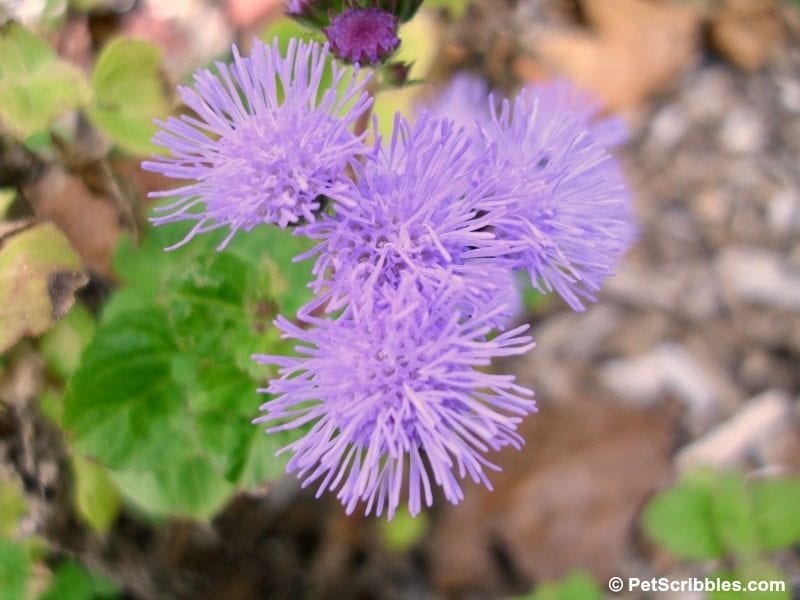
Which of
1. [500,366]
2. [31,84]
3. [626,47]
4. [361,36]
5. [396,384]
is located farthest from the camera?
[626,47]

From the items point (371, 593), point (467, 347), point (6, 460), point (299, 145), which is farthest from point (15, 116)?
point (371, 593)

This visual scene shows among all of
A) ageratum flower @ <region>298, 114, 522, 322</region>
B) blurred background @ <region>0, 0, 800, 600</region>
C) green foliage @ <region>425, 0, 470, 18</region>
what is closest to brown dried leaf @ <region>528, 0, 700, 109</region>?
blurred background @ <region>0, 0, 800, 600</region>

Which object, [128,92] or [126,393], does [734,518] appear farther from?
[128,92]

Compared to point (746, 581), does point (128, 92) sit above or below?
above

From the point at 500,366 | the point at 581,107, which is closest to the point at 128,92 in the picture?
the point at 581,107

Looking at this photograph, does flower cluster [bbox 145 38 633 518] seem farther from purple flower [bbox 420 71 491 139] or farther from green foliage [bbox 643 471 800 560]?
green foliage [bbox 643 471 800 560]

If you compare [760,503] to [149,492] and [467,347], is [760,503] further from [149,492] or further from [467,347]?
[149,492]

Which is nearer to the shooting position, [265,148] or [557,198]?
[265,148]

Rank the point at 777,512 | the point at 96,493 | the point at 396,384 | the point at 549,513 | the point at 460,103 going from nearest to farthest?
the point at 396,384
the point at 96,493
the point at 777,512
the point at 460,103
the point at 549,513
